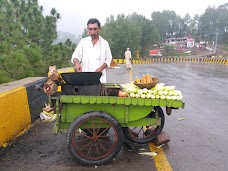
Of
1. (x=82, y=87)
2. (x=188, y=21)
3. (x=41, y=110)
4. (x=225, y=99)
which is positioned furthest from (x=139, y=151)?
(x=188, y=21)

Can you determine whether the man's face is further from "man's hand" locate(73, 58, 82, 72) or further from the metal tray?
the metal tray

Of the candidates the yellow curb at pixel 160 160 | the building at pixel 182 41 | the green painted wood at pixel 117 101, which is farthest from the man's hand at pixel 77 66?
the building at pixel 182 41

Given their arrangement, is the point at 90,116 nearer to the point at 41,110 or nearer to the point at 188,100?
the point at 41,110

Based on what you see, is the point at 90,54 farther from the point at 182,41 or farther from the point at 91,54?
the point at 182,41

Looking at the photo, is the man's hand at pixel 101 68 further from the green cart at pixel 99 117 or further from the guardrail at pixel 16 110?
the guardrail at pixel 16 110

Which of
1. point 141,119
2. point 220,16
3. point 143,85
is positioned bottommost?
point 141,119

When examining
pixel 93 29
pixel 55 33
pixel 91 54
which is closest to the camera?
pixel 93 29

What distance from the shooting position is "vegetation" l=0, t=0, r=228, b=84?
7949 mm

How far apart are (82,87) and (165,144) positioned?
1768mm

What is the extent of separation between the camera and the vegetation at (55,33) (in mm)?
7949

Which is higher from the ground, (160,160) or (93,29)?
(93,29)

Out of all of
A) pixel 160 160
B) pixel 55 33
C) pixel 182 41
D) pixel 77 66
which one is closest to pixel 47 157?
pixel 77 66

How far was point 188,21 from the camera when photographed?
13662 centimetres

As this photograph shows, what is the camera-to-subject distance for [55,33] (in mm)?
15695
